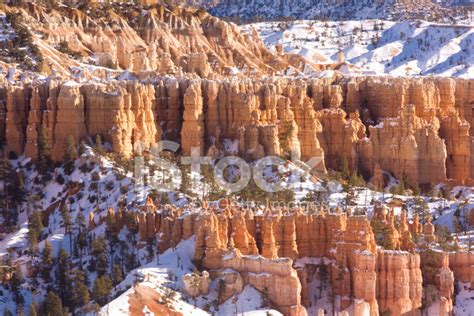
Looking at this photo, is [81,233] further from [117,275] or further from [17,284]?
[117,275]

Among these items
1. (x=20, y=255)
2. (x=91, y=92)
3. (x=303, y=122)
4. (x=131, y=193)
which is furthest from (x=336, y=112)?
(x=20, y=255)

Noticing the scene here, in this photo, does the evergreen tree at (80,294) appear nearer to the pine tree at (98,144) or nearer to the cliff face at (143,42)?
the pine tree at (98,144)

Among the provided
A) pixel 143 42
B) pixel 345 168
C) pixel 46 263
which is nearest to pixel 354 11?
pixel 143 42

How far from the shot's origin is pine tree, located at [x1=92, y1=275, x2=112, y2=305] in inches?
2218

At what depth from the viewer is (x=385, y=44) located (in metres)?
148

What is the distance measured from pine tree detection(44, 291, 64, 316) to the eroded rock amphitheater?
6.47 meters

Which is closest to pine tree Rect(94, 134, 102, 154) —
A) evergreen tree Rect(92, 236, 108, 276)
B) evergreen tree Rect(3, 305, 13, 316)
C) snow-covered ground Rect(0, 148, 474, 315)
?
snow-covered ground Rect(0, 148, 474, 315)

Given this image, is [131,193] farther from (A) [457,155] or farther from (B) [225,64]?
(B) [225,64]

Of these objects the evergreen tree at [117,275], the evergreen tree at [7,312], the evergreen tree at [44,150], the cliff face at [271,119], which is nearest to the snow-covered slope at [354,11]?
the cliff face at [271,119]

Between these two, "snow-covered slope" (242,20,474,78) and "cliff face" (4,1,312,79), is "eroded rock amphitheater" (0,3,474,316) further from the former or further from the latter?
"snow-covered slope" (242,20,474,78)

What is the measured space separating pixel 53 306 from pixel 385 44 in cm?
9884

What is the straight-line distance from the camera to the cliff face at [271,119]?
79312 mm

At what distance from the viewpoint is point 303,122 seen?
87500 mm

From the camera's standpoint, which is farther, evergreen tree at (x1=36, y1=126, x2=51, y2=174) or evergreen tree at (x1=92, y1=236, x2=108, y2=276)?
evergreen tree at (x1=36, y1=126, x2=51, y2=174)
